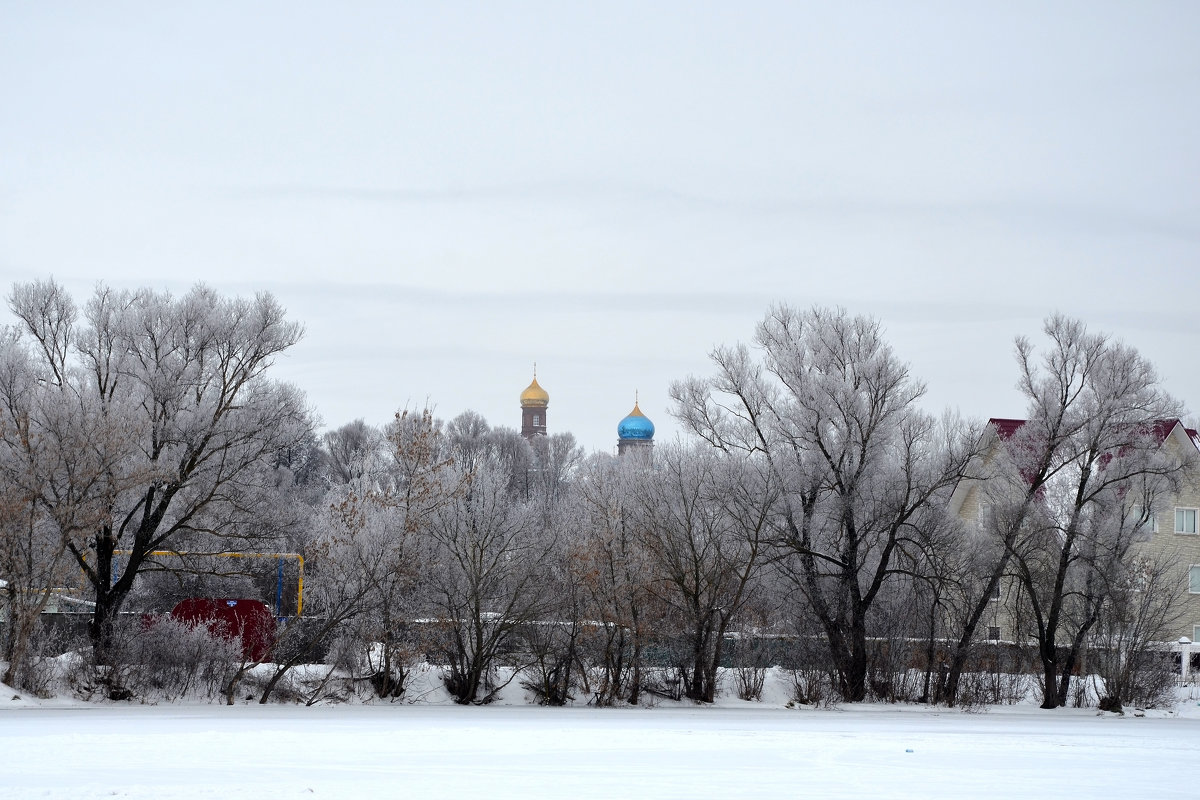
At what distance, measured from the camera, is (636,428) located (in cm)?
17038

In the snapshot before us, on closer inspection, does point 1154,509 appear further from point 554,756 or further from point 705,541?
point 554,756

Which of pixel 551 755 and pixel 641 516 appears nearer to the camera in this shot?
pixel 551 755

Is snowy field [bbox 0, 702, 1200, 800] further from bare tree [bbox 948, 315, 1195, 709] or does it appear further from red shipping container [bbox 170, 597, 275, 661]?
bare tree [bbox 948, 315, 1195, 709]

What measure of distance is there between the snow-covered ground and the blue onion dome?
138 m

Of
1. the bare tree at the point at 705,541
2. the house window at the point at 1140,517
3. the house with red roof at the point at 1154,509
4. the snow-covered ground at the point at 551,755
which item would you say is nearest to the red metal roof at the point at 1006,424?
the house with red roof at the point at 1154,509

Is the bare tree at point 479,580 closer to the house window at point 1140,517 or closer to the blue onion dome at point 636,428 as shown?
the house window at point 1140,517

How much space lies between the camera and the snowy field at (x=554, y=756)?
14.8 metres

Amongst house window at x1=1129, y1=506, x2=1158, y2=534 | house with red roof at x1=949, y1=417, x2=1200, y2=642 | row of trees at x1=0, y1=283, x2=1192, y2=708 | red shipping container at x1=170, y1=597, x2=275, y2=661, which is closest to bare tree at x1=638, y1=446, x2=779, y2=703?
row of trees at x1=0, y1=283, x2=1192, y2=708

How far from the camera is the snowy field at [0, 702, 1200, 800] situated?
14766 millimetres

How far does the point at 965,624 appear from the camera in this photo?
39.0m

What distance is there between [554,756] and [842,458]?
21698mm

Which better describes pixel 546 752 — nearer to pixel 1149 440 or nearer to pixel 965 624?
pixel 965 624

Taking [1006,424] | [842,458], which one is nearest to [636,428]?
[1006,424]

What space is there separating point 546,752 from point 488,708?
14294 millimetres
